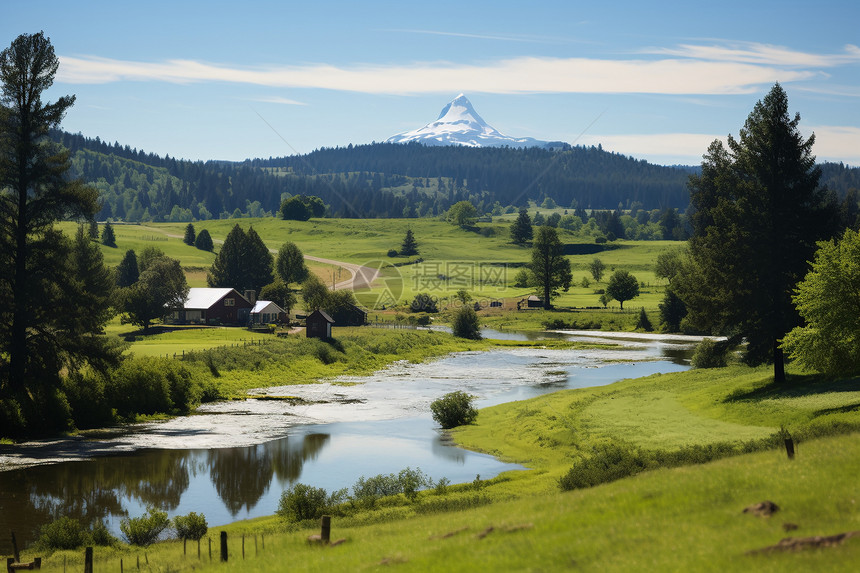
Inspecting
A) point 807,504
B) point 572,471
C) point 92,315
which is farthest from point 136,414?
point 807,504

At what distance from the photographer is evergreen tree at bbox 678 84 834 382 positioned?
48.2m

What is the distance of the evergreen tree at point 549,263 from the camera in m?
152

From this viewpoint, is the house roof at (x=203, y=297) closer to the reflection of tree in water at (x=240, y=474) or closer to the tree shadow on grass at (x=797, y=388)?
the reflection of tree in water at (x=240, y=474)

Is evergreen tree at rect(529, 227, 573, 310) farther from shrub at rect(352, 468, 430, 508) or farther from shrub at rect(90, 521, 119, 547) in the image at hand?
shrub at rect(90, 521, 119, 547)

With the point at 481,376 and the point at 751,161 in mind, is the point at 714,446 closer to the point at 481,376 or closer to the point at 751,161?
the point at 751,161

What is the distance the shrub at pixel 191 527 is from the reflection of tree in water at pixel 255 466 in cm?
497

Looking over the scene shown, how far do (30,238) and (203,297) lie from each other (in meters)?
60.7

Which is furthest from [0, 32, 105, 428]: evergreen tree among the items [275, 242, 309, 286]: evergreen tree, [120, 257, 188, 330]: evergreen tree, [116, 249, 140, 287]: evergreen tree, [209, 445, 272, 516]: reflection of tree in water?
[275, 242, 309, 286]: evergreen tree

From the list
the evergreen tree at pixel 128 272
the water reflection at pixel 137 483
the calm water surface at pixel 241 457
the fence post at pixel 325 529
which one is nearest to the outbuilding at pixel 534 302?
the evergreen tree at pixel 128 272

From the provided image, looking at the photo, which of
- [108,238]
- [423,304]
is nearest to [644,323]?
[423,304]

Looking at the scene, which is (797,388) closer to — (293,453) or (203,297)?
(293,453)

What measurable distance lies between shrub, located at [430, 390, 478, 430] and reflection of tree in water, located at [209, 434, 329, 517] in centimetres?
854

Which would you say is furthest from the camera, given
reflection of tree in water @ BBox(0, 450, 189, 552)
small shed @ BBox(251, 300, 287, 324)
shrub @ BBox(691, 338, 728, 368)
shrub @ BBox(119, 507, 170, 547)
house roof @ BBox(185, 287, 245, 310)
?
small shed @ BBox(251, 300, 287, 324)

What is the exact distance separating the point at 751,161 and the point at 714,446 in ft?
69.7
